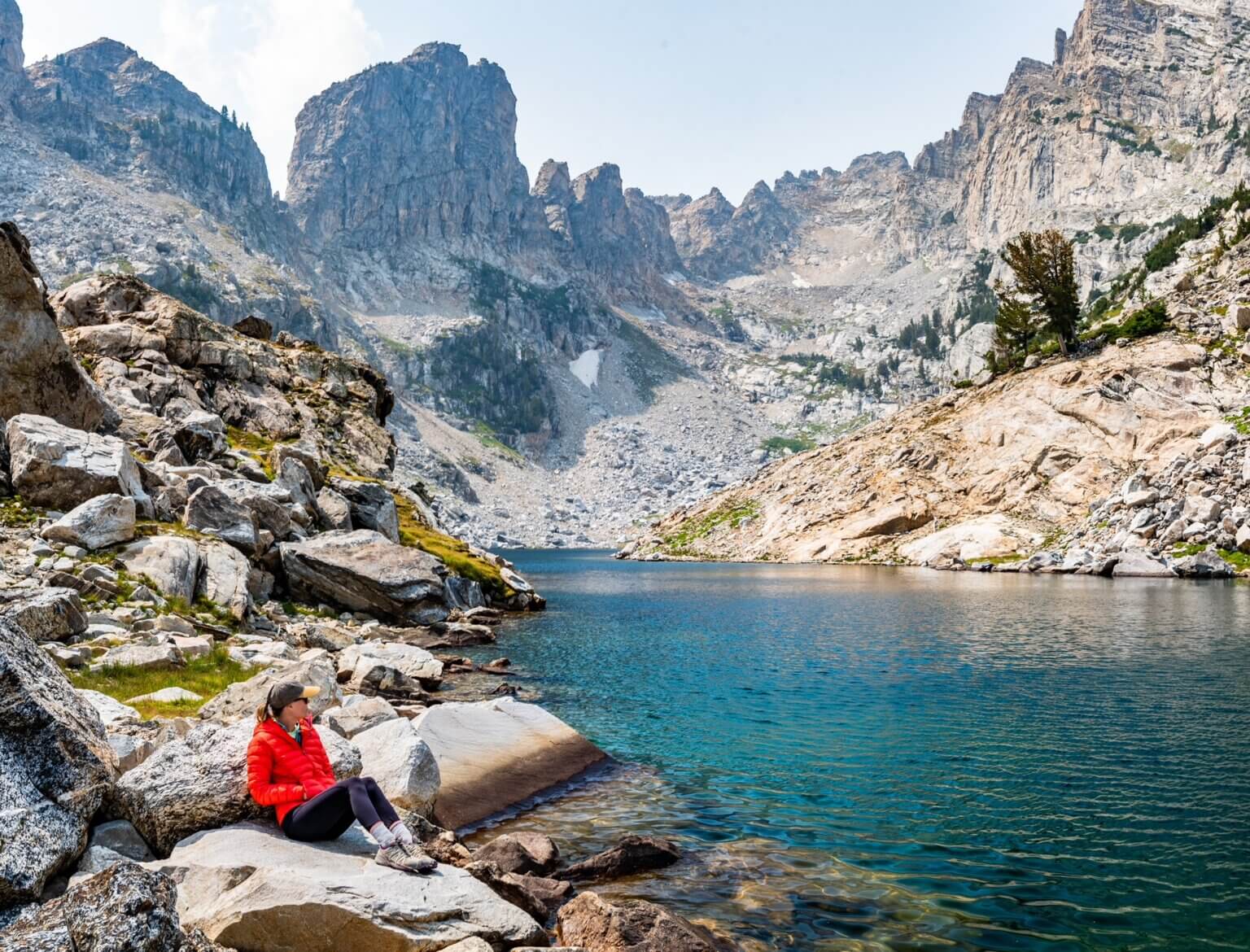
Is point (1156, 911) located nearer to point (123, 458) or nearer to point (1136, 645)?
point (1136, 645)

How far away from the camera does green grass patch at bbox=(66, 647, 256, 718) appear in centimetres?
1838

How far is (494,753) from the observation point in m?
20.3

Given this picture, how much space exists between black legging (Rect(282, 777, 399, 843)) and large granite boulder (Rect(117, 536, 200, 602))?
21.3 m

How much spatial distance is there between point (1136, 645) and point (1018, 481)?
69.2 meters

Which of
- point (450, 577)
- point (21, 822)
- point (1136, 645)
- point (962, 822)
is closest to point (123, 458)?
point (450, 577)

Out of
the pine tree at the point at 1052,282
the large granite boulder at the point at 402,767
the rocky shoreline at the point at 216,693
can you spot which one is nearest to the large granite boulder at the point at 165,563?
the rocky shoreline at the point at 216,693

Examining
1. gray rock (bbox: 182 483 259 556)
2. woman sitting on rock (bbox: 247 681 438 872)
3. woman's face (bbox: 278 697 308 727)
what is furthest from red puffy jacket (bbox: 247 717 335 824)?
gray rock (bbox: 182 483 259 556)

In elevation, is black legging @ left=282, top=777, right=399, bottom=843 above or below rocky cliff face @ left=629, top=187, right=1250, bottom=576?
Answer: below

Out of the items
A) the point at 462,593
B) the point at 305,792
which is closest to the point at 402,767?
the point at 305,792

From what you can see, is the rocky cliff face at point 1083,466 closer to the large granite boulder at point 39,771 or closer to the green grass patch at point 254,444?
the green grass patch at point 254,444

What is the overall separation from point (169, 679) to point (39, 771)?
13117mm

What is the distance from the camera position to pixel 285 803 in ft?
37.1

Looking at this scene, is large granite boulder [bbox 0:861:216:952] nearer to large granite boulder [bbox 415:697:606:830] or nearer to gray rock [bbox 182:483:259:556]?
large granite boulder [bbox 415:697:606:830]

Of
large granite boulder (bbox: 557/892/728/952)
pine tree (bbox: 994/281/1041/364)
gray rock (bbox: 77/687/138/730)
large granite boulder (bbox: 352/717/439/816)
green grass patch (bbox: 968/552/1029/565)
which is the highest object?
pine tree (bbox: 994/281/1041/364)
